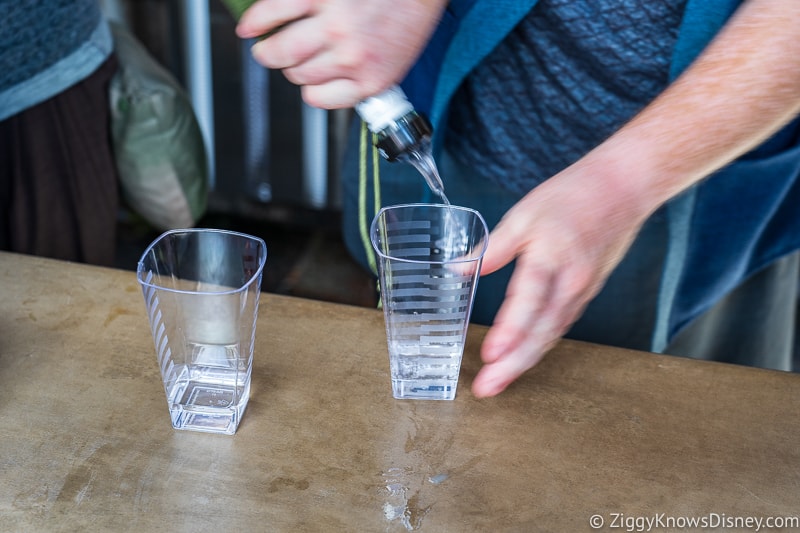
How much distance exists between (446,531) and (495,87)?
63cm

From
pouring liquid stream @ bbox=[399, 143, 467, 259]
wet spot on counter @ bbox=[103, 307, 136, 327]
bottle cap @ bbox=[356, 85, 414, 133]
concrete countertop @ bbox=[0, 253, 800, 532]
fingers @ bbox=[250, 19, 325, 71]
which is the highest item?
fingers @ bbox=[250, 19, 325, 71]

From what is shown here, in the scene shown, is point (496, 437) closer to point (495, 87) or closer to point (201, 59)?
point (495, 87)

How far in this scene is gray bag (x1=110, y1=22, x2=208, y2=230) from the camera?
1.52 m

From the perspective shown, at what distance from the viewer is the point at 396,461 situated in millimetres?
651

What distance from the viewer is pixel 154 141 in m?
1.57

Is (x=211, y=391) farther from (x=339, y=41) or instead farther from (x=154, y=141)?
(x=154, y=141)

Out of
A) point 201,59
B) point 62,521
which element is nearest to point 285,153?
point 201,59

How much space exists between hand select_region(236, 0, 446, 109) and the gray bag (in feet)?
2.87

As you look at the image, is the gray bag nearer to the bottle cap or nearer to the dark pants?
the dark pants

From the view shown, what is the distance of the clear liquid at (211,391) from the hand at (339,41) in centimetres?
24

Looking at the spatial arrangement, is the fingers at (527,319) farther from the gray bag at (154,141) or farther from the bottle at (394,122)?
the gray bag at (154,141)

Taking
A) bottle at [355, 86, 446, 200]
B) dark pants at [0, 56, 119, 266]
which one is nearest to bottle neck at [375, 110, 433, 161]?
bottle at [355, 86, 446, 200]

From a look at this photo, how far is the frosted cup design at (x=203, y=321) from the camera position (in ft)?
2.10

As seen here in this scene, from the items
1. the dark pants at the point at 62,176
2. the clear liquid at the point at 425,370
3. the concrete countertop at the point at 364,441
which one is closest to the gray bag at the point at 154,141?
the dark pants at the point at 62,176
